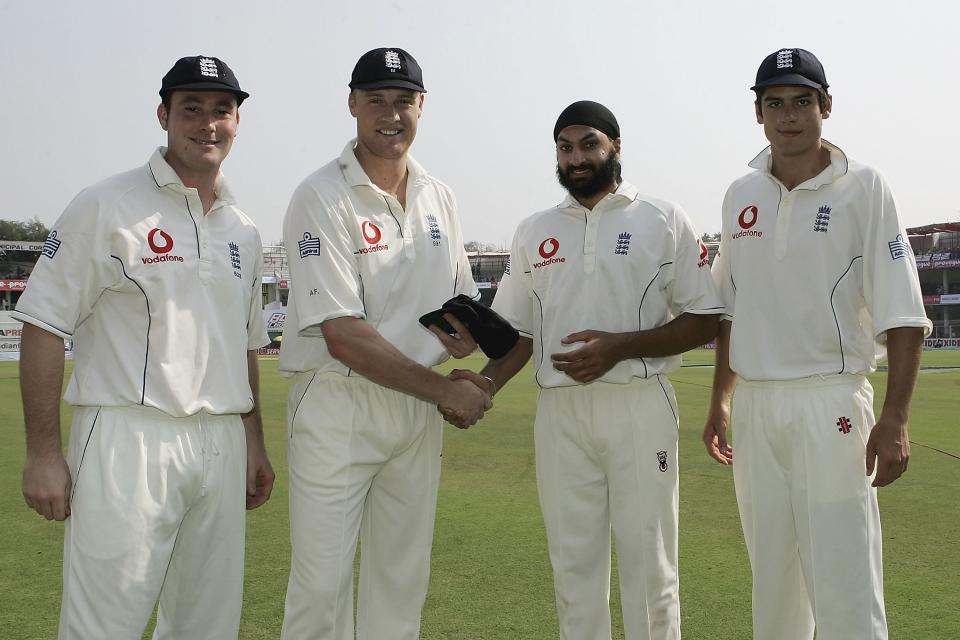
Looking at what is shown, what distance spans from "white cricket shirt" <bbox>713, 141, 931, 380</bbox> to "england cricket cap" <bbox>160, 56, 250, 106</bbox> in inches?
82.1

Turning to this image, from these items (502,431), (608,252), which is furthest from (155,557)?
(502,431)

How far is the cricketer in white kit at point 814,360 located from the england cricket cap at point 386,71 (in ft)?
4.56

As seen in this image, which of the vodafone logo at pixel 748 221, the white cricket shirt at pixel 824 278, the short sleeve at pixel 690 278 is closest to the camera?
the white cricket shirt at pixel 824 278

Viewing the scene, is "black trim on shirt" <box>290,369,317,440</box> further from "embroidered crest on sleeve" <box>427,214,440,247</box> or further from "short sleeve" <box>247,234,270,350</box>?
"embroidered crest on sleeve" <box>427,214,440,247</box>

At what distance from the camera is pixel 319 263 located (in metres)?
3.17

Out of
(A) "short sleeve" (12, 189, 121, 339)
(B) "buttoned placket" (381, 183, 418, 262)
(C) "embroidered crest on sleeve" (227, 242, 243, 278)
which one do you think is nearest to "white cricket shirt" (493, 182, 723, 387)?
(B) "buttoned placket" (381, 183, 418, 262)

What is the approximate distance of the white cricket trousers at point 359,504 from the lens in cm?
313

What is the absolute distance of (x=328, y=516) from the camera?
314 cm

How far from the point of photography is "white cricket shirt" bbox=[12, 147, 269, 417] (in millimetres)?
2850

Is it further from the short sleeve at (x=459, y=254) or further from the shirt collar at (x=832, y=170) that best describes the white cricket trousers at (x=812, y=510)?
the short sleeve at (x=459, y=254)

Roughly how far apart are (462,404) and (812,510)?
1358 mm

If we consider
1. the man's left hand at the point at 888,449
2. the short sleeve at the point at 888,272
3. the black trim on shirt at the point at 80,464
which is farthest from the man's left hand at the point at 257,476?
the short sleeve at the point at 888,272

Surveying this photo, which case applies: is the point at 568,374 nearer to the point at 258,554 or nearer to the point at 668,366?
the point at 668,366

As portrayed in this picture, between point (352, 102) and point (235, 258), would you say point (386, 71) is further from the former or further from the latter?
point (235, 258)
